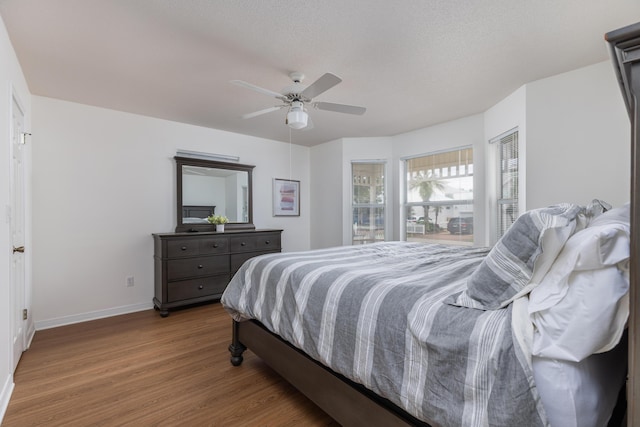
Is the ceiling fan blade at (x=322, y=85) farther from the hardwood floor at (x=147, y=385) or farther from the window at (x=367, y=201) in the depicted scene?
the window at (x=367, y=201)

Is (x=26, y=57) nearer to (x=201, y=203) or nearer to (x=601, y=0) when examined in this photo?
(x=201, y=203)

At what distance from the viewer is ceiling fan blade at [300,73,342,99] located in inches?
80.2

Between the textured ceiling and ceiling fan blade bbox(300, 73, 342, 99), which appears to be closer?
the textured ceiling

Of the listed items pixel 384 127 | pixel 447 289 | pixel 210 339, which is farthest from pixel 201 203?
pixel 447 289

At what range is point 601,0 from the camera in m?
1.75

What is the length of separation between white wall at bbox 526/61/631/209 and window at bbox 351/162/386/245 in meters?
2.32

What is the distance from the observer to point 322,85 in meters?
2.18

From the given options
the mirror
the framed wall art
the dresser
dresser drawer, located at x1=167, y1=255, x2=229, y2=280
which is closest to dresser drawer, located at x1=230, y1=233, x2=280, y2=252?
the dresser

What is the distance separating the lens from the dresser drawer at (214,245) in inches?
147

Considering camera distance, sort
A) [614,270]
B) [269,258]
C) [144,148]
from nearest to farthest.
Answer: [614,270] < [269,258] < [144,148]

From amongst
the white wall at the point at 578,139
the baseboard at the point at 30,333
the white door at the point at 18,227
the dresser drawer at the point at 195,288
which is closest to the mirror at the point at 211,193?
the dresser drawer at the point at 195,288

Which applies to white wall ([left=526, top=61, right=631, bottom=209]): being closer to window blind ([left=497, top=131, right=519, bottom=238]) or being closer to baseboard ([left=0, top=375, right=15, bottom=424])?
window blind ([left=497, top=131, right=519, bottom=238])

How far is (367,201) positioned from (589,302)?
421 centimetres

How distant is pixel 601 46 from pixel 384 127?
7.95ft
